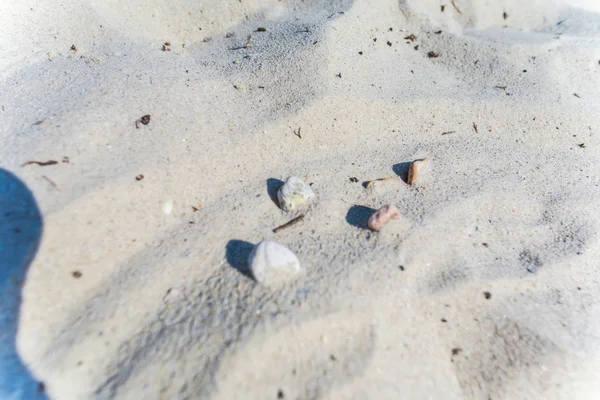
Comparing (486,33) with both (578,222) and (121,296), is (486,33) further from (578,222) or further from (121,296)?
(121,296)

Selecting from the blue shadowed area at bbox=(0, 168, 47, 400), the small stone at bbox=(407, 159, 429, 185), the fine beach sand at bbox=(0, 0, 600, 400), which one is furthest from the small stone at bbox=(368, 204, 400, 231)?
the blue shadowed area at bbox=(0, 168, 47, 400)

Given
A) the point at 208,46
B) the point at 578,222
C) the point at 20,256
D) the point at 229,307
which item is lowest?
the point at 578,222

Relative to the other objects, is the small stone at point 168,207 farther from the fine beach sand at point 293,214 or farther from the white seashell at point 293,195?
the white seashell at point 293,195

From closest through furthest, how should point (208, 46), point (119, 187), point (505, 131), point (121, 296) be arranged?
point (121, 296), point (119, 187), point (505, 131), point (208, 46)

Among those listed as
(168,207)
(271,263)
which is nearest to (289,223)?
(271,263)

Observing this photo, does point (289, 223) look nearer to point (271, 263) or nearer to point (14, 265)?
point (271, 263)

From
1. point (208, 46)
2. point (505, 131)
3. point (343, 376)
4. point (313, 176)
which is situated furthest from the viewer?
point (208, 46)

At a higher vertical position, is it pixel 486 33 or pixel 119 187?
pixel 119 187

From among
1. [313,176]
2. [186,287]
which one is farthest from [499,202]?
[186,287]

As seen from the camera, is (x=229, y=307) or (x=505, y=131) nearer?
(x=229, y=307)
